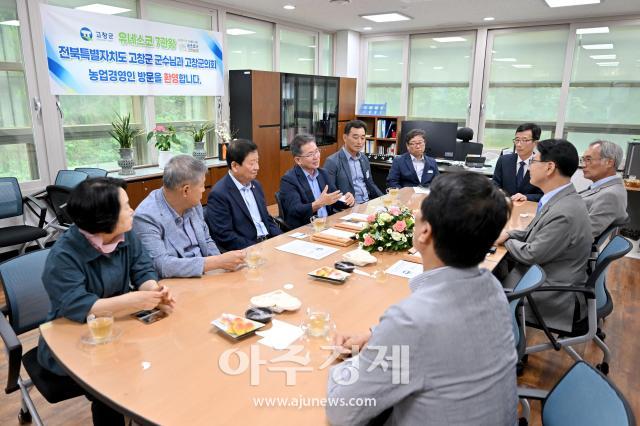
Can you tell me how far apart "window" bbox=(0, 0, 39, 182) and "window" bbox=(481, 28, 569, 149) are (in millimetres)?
6720

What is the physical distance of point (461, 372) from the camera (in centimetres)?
98

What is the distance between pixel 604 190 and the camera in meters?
3.09

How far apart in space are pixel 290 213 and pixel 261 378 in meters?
2.24

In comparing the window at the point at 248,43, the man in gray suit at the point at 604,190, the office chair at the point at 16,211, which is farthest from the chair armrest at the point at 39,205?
the man in gray suit at the point at 604,190

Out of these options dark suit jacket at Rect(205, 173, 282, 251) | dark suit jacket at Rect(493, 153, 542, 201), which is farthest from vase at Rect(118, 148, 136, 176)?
dark suit jacket at Rect(493, 153, 542, 201)

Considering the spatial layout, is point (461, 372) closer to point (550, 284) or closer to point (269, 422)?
point (269, 422)

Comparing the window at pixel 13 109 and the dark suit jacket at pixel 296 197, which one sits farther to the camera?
the window at pixel 13 109

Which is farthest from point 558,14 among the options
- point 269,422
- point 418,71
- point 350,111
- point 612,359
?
point 269,422

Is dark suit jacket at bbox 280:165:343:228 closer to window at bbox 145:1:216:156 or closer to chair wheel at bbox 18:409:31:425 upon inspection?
chair wheel at bbox 18:409:31:425

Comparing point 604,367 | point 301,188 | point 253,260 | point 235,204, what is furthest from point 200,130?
point 604,367

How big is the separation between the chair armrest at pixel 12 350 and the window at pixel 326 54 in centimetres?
733

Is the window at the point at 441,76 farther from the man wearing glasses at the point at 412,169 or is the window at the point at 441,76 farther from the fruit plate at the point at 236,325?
the fruit plate at the point at 236,325

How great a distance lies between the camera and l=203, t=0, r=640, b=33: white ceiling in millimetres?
5633

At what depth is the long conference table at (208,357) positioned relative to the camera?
1.18 meters
